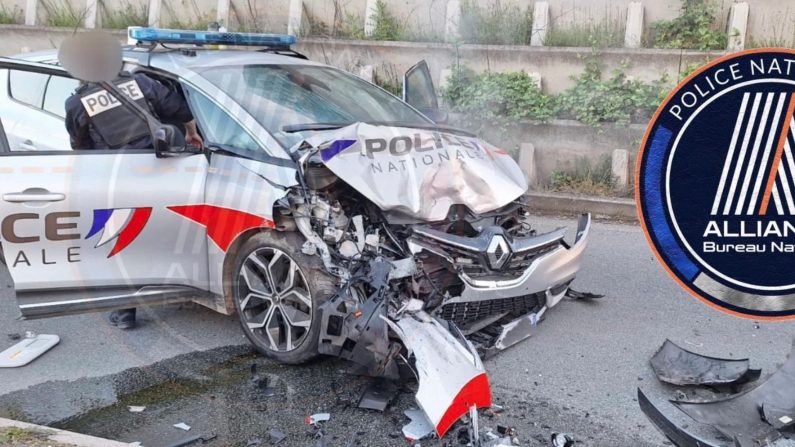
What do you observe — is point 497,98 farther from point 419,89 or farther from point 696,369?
point 696,369

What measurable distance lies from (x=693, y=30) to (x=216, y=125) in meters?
6.59

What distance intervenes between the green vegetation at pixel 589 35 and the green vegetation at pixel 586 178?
1767mm

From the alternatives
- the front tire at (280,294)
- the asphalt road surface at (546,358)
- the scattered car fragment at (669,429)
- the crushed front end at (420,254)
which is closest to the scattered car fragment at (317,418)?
the asphalt road surface at (546,358)

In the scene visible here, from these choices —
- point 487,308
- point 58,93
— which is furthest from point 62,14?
point 487,308

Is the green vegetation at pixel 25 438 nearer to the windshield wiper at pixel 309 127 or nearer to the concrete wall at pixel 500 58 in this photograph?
the windshield wiper at pixel 309 127

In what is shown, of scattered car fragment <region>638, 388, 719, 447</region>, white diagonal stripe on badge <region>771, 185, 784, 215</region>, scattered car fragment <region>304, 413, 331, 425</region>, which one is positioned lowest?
scattered car fragment <region>304, 413, 331, 425</region>

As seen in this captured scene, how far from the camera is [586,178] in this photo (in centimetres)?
793

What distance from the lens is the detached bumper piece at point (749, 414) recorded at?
316cm

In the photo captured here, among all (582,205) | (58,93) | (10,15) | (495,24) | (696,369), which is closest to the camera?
(696,369)

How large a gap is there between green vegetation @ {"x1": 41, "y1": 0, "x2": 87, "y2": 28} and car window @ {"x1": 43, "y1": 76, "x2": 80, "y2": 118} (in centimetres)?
749

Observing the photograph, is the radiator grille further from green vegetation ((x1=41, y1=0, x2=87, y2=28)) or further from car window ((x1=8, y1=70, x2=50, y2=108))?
green vegetation ((x1=41, y1=0, x2=87, y2=28))

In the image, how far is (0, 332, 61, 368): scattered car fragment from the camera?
4.17 meters

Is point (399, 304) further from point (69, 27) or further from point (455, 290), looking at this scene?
point (69, 27)

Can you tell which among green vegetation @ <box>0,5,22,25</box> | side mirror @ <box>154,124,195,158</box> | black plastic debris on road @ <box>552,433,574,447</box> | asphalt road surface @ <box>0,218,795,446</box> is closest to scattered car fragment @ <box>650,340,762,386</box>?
asphalt road surface @ <box>0,218,795,446</box>
